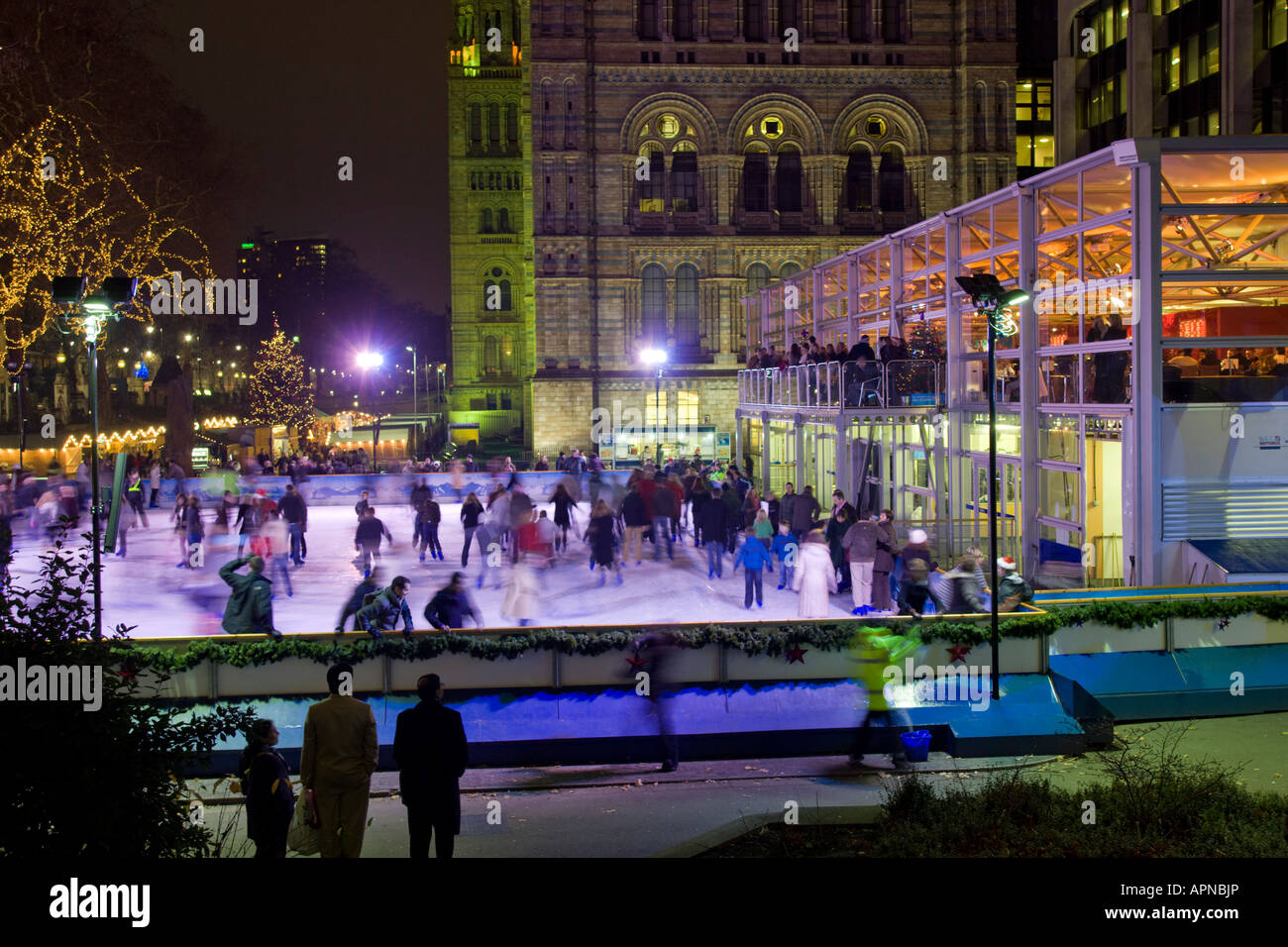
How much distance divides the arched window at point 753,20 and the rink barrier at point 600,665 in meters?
38.6

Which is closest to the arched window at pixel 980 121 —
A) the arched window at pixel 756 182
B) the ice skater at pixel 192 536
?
the arched window at pixel 756 182

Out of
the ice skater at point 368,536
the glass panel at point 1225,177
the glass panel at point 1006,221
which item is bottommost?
the ice skater at point 368,536

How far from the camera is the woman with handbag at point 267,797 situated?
7.00 m

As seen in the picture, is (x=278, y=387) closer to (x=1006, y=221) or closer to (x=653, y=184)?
(x=653, y=184)

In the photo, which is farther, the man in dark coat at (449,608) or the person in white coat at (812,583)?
the person in white coat at (812,583)

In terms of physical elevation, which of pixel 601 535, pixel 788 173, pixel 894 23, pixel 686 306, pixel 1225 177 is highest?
pixel 894 23

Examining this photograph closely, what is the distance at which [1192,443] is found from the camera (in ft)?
49.4

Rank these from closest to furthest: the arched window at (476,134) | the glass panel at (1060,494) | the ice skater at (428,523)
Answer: the glass panel at (1060,494) < the ice skater at (428,523) < the arched window at (476,134)

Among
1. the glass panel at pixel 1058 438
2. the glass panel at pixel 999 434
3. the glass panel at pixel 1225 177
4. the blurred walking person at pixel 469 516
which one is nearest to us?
the glass panel at pixel 1225 177

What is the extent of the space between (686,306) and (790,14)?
1263 cm

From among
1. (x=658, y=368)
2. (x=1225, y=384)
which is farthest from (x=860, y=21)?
(x=1225, y=384)

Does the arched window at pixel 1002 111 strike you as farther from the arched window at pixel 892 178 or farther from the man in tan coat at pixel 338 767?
the man in tan coat at pixel 338 767

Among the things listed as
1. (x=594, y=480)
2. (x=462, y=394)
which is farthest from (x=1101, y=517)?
(x=462, y=394)

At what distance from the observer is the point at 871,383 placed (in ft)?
74.2
